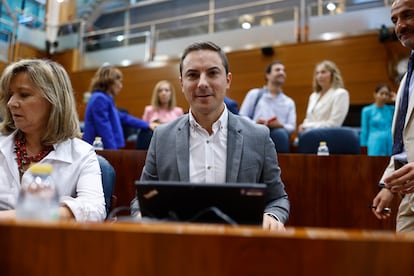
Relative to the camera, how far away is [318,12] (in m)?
5.00

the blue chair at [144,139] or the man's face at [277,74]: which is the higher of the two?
the man's face at [277,74]

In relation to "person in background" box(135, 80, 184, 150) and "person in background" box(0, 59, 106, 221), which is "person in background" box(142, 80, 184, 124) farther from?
"person in background" box(0, 59, 106, 221)

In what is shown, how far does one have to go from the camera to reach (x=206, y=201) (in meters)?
0.61

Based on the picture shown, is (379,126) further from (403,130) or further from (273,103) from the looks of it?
(403,130)

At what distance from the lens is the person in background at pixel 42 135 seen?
110 centimetres

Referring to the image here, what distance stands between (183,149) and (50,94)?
17.0 inches

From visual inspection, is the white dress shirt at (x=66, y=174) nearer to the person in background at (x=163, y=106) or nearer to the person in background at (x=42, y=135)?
the person in background at (x=42, y=135)

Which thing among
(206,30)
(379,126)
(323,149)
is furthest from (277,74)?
(206,30)

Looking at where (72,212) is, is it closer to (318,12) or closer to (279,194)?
(279,194)

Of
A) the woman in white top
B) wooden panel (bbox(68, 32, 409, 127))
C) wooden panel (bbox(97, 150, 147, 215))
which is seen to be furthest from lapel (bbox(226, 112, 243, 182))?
wooden panel (bbox(68, 32, 409, 127))

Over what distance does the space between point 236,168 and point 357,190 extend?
961 millimetres

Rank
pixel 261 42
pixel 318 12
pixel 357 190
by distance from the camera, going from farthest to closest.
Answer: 1. pixel 261 42
2. pixel 318 12
3. pixel 357 190

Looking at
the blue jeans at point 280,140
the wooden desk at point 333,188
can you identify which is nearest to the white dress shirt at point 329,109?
the blue jeans at point 280,140

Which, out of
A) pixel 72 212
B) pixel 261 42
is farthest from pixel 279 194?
pixel 261 42
